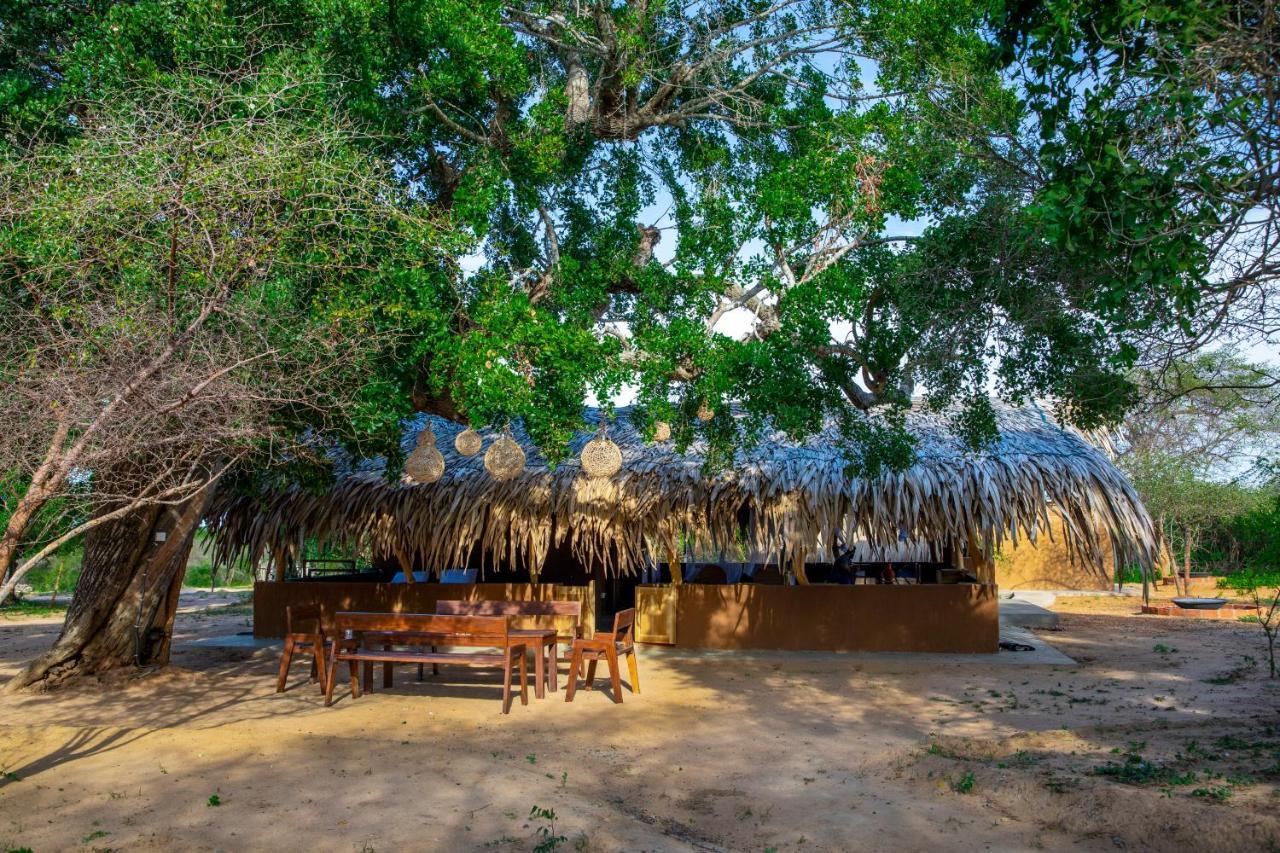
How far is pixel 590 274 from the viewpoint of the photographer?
9219mm

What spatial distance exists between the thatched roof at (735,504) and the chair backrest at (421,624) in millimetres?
2540

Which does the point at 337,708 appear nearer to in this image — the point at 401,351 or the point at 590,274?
the point at 401,351

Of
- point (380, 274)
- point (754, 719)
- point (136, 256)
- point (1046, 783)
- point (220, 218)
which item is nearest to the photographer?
point (1046, 783)

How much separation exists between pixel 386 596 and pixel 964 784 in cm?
845

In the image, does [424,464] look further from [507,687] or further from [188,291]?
[188,291]

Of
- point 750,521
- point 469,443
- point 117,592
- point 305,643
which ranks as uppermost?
point 469,443

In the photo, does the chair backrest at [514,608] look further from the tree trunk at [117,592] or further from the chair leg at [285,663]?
the tree trunk at [117,592]

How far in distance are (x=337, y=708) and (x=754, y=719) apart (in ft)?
11.1

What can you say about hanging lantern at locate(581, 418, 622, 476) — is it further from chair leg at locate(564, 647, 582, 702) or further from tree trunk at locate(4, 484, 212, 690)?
tree trunk at locate(4, 484, 212, 690)

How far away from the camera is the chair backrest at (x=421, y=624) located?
323 inches

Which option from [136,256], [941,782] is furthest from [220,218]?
[941,782]

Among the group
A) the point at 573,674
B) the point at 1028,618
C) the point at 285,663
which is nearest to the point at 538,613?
the point at 573,674

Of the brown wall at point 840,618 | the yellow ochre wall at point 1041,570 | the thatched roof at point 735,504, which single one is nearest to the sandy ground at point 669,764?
the brown wall at point 840,618

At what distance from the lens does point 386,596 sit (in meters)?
12.4
